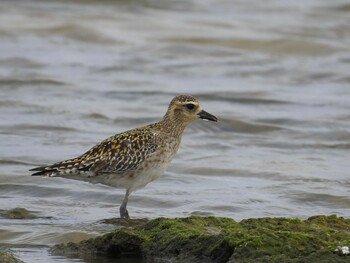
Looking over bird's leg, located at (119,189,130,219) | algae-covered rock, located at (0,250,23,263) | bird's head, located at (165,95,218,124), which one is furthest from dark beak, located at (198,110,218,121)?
algae-covered rock, located at (0,250,23,263)

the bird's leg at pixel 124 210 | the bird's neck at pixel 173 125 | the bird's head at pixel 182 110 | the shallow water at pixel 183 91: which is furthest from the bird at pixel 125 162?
the shallow water at pixel 183 91

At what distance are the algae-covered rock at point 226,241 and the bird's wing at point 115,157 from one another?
177 cm

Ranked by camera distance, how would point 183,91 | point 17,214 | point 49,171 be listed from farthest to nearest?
point 183,91
point 17,214
point 49,171

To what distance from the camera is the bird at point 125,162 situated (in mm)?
12570

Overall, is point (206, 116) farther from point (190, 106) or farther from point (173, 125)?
point (173, 125)

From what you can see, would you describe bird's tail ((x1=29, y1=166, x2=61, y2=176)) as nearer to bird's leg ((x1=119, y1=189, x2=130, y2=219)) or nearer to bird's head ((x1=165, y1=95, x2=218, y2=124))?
bird's leg ((x1=119, y1=189, x2=130, y2=219))

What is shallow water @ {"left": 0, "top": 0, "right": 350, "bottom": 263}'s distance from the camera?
1377cm

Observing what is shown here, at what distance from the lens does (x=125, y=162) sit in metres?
12.8

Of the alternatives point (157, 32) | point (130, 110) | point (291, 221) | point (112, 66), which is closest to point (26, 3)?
point (157, 32)

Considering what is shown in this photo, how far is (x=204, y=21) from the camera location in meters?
29.8

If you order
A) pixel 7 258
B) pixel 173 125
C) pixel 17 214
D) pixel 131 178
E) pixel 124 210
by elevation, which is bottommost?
pixel 17 214

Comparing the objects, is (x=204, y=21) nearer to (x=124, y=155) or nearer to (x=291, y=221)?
(x=124, y=155)

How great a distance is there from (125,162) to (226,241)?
3331mm

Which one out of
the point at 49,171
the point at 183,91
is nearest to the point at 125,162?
the point at 49,171
